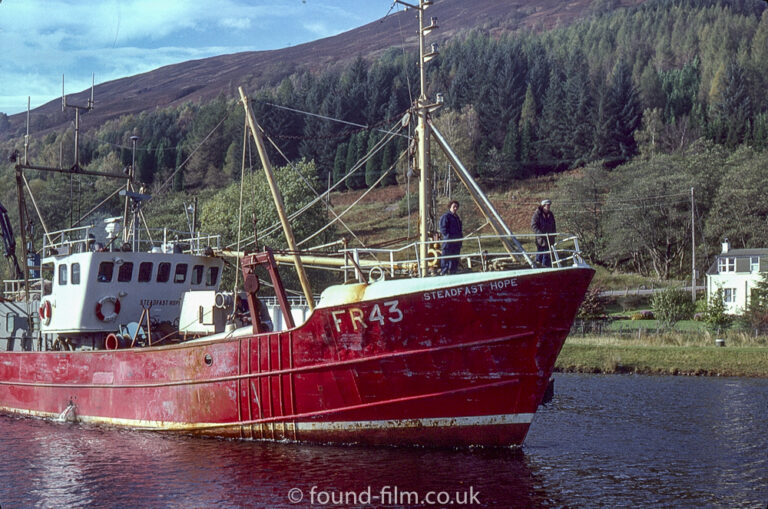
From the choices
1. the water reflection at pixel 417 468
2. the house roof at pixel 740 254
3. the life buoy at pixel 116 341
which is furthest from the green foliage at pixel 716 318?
the life buoy at pixel 116 341

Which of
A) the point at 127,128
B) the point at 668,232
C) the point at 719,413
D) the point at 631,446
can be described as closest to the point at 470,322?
the point at 631,446

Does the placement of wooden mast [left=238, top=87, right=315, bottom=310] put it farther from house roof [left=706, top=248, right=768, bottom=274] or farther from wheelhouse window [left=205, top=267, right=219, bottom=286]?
house roof [left=706, top=248, right=768, bottom=274]

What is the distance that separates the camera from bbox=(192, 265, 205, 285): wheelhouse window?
2714cm

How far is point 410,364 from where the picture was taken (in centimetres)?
1895

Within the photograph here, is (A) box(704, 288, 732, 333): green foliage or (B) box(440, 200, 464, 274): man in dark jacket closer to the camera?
(B) box(440, 200, 464, 274): man in dark jacket

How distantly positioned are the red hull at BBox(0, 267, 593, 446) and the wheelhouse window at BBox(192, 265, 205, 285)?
6.09 meters

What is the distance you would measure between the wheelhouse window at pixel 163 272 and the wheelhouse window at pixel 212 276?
1.43m

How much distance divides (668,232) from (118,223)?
57.9m

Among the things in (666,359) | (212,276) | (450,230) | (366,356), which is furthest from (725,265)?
(366,356)

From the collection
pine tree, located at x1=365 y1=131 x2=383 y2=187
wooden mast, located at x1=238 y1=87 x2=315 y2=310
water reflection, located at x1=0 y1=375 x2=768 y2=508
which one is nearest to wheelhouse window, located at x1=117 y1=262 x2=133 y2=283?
water reflection, located at x1=0 y1=375 x2=768 y2=508

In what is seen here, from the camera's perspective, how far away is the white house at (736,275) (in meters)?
61.3

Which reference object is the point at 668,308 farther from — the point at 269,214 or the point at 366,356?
the point at 366,356

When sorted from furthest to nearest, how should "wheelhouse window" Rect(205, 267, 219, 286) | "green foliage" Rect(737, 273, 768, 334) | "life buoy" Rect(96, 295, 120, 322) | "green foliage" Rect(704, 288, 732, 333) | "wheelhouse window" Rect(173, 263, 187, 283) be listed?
"green foliage" Rect(704, 288, 732, 333)
"green foliage" Rect(737, 273, 768, 334)
"wheelhouse window" Rect(205, 267, 219, 286)
"wheelhouse window" Rect(173, 263, 187, 283)
"life buoy" Rect(96, 295, 120, 322)

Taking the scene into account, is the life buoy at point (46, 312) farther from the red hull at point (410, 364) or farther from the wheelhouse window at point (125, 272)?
the red hull at point (410, 364)
